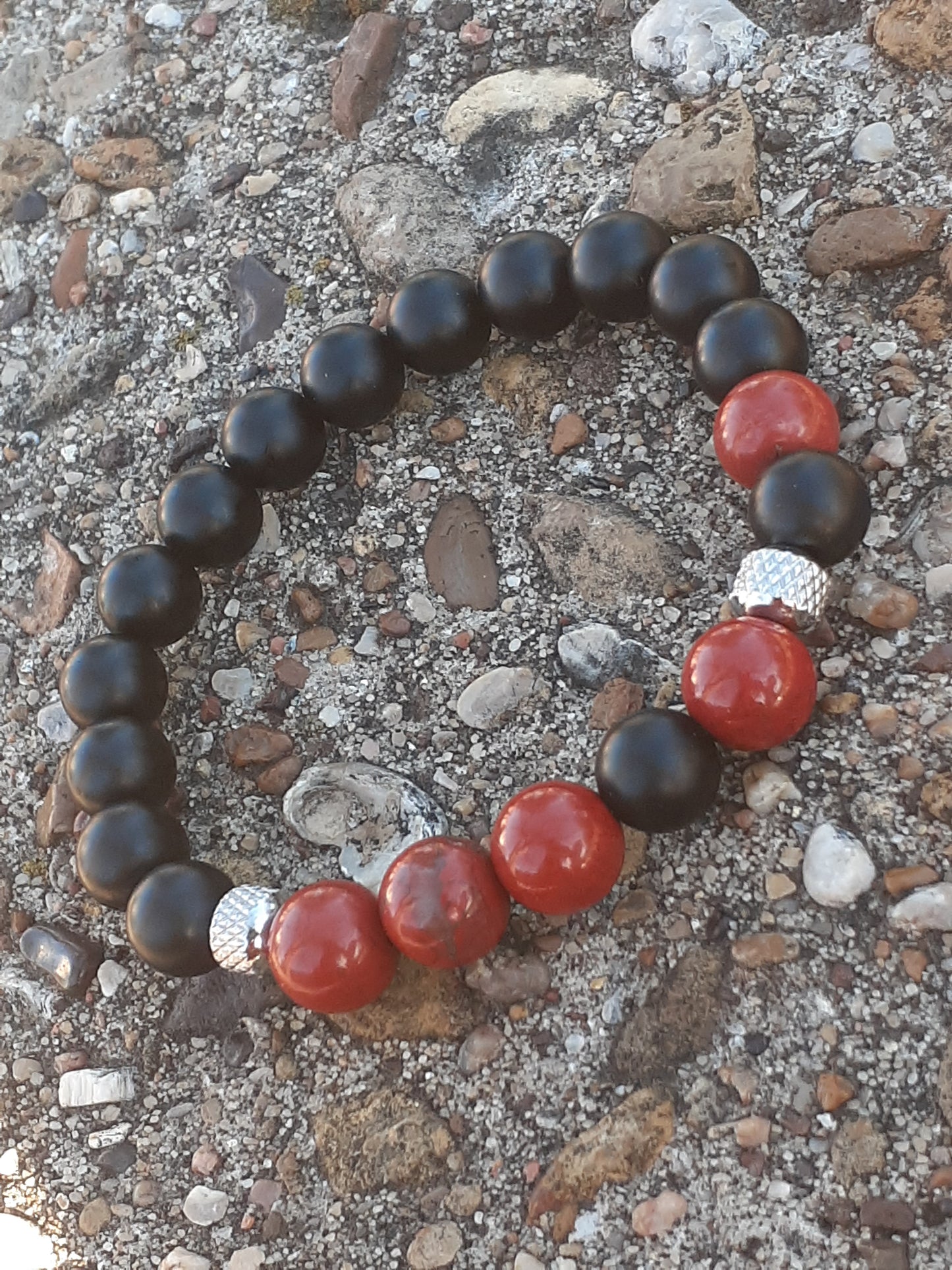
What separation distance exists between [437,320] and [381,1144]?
1.46 m

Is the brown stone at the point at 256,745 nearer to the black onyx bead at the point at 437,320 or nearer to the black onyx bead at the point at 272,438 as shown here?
the black onyx bead at the point at 272,438

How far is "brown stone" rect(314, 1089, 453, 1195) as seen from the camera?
1.81 meters

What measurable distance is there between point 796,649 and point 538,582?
51 centimetres

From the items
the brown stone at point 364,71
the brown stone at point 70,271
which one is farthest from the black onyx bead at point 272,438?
the brown stone at point 364,71

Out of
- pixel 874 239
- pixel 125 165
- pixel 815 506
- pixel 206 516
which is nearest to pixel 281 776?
pixel 206 516

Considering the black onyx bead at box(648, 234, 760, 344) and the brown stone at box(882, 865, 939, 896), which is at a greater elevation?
the black onyx bead at box(648, 234, 760, 344)

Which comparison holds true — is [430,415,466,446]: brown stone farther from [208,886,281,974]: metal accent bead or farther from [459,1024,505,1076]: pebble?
[459,1024,505,1076]: pebble

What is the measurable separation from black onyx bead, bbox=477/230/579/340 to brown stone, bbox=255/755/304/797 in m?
0.93

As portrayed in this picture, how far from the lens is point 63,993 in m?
2.07

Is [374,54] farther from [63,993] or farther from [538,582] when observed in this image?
[63,993]

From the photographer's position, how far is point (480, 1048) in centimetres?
187

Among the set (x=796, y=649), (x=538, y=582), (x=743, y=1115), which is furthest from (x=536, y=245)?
(x=743, y=1115)

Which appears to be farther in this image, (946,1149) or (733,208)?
(733,208)

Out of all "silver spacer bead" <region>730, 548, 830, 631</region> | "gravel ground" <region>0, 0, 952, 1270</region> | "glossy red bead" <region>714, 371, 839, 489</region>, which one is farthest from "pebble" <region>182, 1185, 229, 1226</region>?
"glossy red bead" <region>714, 371, 839, 489</region>
